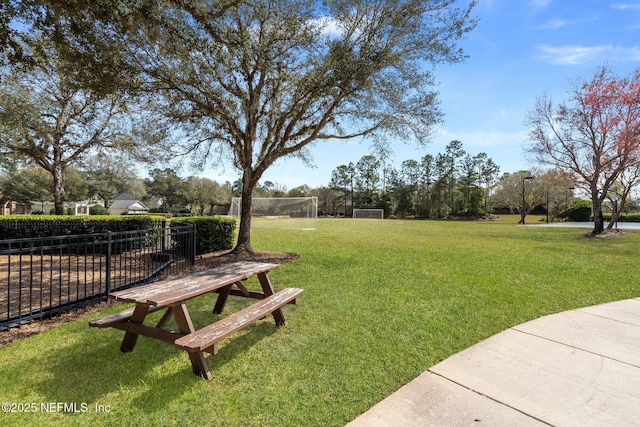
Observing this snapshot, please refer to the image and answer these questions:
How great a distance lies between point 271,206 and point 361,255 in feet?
45.7

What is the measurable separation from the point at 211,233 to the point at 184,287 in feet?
21.9

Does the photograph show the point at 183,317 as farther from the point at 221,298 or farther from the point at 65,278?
the point at 65,278

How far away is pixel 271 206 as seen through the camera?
2177cm

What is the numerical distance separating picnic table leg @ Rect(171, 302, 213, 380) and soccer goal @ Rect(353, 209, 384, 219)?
4612 centimetres

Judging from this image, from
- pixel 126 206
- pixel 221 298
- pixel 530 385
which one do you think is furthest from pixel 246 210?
pixel 126 206

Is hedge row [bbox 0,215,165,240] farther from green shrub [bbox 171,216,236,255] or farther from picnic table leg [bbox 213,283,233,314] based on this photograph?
picnic table leg [bbox 213,283,233,314]

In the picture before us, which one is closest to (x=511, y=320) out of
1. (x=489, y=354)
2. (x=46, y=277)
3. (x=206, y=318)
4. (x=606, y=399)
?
(x=489, y=354)

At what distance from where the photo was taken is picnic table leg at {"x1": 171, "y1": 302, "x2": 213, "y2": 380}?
2.52 metres

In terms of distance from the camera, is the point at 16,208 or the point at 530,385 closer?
the point at 530,385

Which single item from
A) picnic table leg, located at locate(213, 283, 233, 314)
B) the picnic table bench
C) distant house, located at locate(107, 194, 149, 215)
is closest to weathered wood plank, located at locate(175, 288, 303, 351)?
the picnic table bench

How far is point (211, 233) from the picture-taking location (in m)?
9.37

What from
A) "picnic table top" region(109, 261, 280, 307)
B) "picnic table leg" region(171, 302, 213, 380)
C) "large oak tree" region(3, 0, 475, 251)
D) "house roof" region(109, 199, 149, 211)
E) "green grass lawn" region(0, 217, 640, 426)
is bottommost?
"green grass lawn" region(0, 217, 640, 426)

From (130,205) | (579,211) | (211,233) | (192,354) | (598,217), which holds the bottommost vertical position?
(192,354)

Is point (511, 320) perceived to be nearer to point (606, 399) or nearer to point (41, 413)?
point (606, 399)
